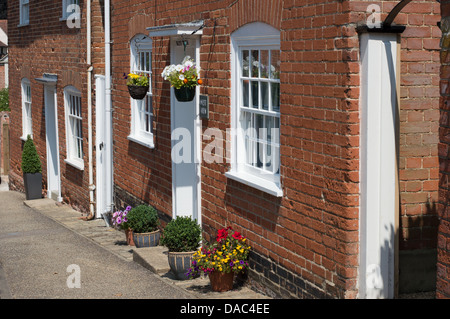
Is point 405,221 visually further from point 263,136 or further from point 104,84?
point 104,84

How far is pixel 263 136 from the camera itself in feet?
23.9

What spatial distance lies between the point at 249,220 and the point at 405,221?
1.91 metres

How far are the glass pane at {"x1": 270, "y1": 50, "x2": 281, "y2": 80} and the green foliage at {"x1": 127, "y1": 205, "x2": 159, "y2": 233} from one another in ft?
11.6

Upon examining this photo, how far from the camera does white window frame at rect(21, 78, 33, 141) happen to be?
1716 cm

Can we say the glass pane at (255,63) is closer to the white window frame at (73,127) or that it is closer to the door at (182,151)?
the door at (182,151)

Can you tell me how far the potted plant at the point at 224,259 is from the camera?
7.30 metres

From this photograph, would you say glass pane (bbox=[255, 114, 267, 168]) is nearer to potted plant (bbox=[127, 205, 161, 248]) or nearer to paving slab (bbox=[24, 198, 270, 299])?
paving slab (bbox=[24, 198, 270, 299])

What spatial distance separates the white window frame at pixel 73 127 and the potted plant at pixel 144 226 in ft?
13.9

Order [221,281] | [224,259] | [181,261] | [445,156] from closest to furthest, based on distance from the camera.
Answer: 1. [445,156]
2. [224,259]
3. [221,281]
4. [181,261]

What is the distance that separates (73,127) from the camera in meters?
14.3

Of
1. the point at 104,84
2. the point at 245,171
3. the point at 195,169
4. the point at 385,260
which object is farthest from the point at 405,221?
the point at 104,84

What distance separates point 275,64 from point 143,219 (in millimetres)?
3683

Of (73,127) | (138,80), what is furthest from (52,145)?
(138,80)

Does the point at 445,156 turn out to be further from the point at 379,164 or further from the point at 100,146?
the point at 100,146
